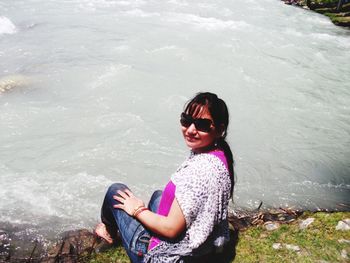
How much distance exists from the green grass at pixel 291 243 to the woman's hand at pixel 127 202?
91cm

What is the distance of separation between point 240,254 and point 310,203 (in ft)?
7.08

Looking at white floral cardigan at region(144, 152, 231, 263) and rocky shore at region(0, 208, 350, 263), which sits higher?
white floral cardigan at region(144, 152, 231, 263)

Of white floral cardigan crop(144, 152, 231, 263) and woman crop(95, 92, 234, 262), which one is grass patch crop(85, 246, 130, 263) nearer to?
woman crop(95, 92, 234, 262)

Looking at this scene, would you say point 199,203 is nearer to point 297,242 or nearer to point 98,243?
point 297,242

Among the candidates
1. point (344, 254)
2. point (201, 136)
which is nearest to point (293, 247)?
point (344, 254)

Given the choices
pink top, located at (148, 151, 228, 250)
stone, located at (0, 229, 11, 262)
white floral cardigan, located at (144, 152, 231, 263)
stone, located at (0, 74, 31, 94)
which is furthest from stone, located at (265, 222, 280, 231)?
stone, located at (0, 74, 31, 94)

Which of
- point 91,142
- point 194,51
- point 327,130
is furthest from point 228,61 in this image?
point 91,142

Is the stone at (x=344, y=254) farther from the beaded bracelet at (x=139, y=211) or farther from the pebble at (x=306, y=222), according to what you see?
the beaded bracelet at (x=139, y=211)

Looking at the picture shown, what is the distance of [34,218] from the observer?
4855mm

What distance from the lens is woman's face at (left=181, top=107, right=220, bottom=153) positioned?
2807 millimetres

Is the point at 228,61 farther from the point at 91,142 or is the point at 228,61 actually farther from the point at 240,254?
the point at 240,254

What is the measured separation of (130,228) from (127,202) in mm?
249

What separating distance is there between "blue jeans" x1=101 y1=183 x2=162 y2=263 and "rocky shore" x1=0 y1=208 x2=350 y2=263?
0.56 m

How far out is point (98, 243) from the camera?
4.20m
